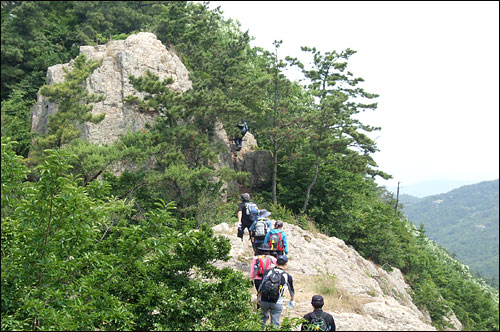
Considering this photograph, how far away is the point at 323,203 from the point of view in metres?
23.1

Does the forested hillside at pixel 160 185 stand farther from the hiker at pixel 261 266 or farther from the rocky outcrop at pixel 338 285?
the rocky outcrop at pixel 338 285

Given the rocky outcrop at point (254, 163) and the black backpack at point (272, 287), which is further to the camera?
the rocky outcrop at point (254, 163)

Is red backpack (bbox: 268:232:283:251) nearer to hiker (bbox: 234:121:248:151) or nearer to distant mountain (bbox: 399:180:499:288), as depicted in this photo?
Result: hiker (bbox: 234:121:248:151)

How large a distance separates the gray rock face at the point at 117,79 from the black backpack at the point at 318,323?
15306 mm

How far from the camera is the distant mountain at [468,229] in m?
133

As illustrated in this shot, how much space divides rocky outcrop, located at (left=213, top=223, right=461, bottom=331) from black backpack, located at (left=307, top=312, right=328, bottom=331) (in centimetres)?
99

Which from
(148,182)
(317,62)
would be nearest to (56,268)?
(148,182)

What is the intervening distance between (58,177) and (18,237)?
36.8 inches

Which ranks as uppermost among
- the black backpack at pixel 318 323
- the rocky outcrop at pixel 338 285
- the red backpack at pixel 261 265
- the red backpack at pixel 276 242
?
the red backpack at pixel 276 242

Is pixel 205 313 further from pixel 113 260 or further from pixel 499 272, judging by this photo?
pixel 499 272

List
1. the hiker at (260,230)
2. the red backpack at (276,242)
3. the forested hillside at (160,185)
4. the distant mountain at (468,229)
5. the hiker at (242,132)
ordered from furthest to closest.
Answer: the distant mountain at (468,229)
the hiker at (242,132)
the hiker at (260,230)
the red backpack at (276,242)
the forested hillside at (160,185)

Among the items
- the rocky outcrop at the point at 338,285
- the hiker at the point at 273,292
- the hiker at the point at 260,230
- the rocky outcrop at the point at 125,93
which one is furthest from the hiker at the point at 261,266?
the rocky outcrop at the point at 125,93

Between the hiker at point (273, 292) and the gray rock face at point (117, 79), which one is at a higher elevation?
the gray rock face at point (117, 79)

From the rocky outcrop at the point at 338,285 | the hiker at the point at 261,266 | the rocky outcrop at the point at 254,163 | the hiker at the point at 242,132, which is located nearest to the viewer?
the hiker at the point at 261,266
